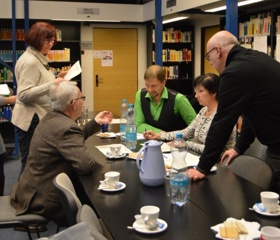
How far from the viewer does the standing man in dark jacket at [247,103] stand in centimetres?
203

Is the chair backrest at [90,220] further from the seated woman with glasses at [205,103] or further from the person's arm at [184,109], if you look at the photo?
the person's arm at [184,109]

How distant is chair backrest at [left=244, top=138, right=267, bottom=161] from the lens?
2648mm

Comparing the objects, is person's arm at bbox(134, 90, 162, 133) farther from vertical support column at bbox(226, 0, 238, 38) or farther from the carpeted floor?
vertical support column at bbox(226, 0, 238, 38)

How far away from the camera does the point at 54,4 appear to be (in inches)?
272

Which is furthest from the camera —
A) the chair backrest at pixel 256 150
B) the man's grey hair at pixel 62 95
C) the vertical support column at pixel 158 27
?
the vertical support column at pixel 158 27

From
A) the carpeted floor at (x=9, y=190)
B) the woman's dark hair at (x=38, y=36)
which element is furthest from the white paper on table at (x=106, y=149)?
the woman's dark hair at (x=38, y=36)

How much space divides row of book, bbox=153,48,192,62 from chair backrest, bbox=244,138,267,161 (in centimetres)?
576

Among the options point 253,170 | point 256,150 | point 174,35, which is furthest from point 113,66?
point 253,170

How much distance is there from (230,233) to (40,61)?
238 centimetres

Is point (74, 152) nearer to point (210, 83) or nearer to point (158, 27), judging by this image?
point (210, 83)

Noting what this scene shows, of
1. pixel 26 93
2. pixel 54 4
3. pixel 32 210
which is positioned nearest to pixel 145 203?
pixel 32 210

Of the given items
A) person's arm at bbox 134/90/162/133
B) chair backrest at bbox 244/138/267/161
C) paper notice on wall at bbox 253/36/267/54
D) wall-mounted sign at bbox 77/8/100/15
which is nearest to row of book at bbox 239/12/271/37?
paper notice on wall at bbox 253/36/267/54

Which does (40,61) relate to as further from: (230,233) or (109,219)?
(230,233)

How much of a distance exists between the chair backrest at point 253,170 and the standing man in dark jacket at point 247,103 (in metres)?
0.10
